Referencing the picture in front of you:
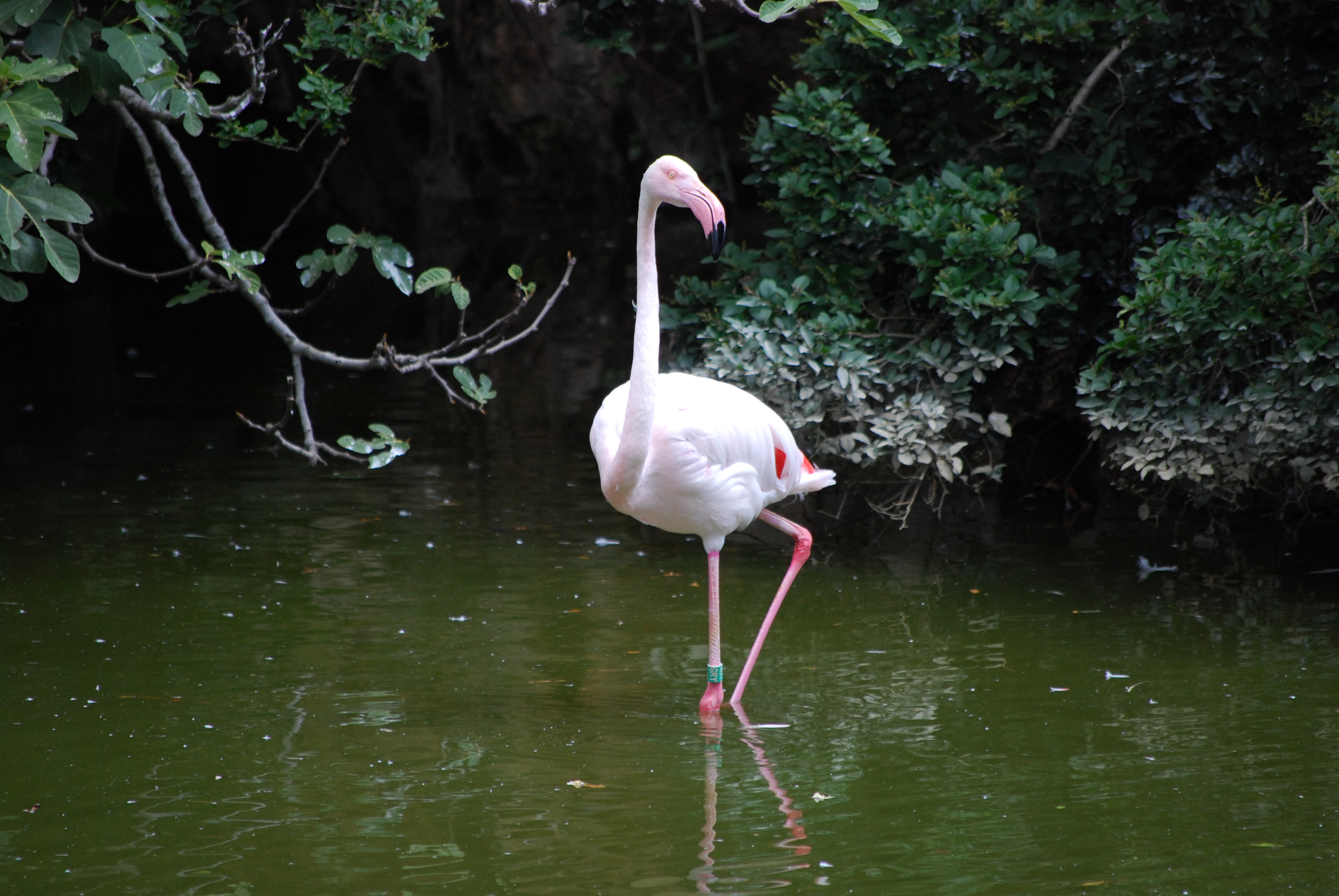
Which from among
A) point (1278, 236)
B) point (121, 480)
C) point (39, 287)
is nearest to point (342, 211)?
point (39, 287)

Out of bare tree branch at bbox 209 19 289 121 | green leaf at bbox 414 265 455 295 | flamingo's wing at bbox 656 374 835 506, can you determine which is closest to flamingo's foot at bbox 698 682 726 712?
flamingo's wing at bbox 656 374 835 506

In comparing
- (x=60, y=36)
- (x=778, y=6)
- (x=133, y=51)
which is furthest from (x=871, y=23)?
(x=60, y=36)

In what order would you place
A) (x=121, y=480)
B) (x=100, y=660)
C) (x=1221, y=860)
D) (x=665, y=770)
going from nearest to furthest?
(x=1221, y=860) → (x=665, y=770) → (x=100, y=660) → (x=121, y=480)

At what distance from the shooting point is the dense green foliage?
6219 mm

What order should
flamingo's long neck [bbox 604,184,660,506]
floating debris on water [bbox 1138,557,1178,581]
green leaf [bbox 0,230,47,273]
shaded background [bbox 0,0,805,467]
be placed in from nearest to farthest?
green leaf [bbox 0,230,47,273], flamingo's long neck [bbox 604,184,660,506], floating debris on water [bbox 1138,557,1178,581], shaded background [bbox 0,0,805,467]

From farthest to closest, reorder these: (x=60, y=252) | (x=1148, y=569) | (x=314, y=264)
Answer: (x=1148, y=569) → (x=314, y=264) → (x=60, y=252)

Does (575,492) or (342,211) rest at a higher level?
(342,211)

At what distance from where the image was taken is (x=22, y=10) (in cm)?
384

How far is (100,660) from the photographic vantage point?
5.17 m

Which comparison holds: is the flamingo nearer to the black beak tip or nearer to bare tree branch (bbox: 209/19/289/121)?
the black beak tip

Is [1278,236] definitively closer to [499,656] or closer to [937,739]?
[937,739]

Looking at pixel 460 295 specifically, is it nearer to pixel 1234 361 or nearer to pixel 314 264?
pixel 314 264

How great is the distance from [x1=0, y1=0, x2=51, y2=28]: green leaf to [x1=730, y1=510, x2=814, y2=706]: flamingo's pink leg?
116 inches

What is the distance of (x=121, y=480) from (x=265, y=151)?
48.7ft
